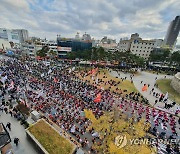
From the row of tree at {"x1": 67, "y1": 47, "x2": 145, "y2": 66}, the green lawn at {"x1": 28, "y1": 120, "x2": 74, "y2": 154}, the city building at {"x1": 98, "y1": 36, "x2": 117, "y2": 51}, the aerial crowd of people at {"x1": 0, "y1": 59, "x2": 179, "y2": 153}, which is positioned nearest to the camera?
the green lawn at {"x1": 28, "y1": 120, "x2": 74, "y2": 154}

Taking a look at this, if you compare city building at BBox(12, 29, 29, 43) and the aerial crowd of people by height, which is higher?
city building at BBox(12, 29, 29, 43)

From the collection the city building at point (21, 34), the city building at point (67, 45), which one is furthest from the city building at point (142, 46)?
the city building at point (21, 34)

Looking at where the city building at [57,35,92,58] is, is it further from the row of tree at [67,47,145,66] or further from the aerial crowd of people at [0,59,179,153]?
the aerial crowd of people at [0,59,179,153]

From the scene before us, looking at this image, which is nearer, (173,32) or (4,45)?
(4,45)

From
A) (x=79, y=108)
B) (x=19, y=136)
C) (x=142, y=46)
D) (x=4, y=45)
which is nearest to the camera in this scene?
(x=19, y=136)

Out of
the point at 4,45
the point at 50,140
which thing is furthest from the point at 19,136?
the point at 4,45

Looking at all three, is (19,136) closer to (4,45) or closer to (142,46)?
(142,46)

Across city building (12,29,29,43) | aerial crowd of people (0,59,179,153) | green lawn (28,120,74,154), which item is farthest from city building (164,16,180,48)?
green lawn (28,120,74,154)

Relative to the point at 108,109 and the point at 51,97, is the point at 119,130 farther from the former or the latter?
Answer: the point at 51,97

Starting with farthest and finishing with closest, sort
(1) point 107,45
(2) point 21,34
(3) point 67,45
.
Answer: (1) point 107,45
(2) point 21,34
(3) point 67,45
